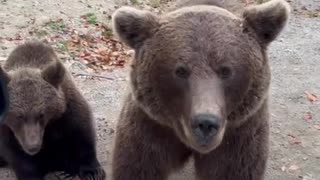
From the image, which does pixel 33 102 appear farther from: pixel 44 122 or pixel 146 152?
pixel 146 152

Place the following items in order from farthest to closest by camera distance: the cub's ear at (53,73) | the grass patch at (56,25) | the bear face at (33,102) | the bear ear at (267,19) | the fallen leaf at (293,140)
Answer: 1. the grass patch at (56,25)
2. the fallen leaf at (293,140)
3. the cub's ear at (53,73)
4. the bear face at (33,102)
5. the bear ear at (267,19)

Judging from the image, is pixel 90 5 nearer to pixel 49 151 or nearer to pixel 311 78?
pixel 311 78

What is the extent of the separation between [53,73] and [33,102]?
29cm

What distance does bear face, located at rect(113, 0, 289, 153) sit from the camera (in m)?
3.82

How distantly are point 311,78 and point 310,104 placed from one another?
94cm

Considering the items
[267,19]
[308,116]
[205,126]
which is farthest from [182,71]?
[308,116]

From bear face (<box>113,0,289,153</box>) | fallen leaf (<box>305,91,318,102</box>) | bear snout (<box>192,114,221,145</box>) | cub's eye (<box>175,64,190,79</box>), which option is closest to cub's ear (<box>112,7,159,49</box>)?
bear face (<box>113,0,289,153</box>)

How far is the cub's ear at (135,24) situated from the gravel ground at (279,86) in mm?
1775

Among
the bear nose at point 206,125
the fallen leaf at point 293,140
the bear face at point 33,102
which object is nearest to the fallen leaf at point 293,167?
the fallen leaf at point 293,140

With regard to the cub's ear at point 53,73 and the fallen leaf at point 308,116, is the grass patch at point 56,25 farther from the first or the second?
the cub's ear at point 53,73

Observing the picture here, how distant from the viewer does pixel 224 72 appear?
388cm

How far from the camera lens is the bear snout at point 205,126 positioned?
363 centimetres

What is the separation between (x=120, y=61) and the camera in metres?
8.38

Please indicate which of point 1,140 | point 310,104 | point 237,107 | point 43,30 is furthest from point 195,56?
point 43,30
